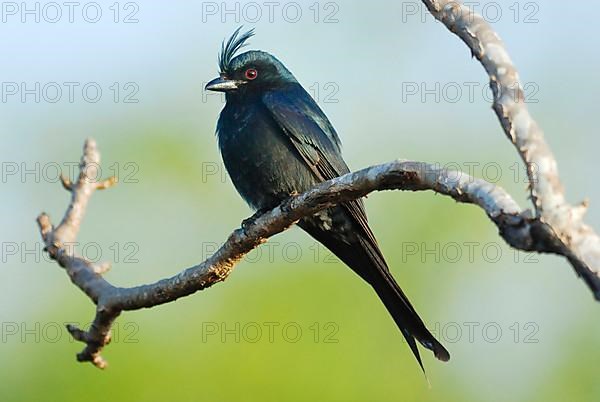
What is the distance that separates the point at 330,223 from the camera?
5.21 m

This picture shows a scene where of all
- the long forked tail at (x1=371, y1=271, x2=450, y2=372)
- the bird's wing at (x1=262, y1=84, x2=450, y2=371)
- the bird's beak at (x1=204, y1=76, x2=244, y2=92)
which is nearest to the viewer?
the long forked tail at (x1=371, y1=271, x2=450, y2=372)

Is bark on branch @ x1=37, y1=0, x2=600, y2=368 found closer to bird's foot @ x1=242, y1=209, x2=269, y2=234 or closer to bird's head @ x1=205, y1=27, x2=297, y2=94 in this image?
bird's foot @ x1=242, y1=209, x2=269, y2=234

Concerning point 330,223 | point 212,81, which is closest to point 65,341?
point 212,81

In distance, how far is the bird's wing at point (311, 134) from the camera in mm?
5367

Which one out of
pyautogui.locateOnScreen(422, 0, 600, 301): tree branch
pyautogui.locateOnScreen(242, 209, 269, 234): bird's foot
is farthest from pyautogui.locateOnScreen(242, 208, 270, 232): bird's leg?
pyautogui.locateOnScreen(422, 0, 600, 301): tree branch

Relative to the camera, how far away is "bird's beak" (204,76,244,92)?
5.81 m

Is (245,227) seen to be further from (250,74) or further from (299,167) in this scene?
(250,74)

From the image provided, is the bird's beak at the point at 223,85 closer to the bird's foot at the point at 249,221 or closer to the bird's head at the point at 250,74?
the bird's head at the point at 250,74

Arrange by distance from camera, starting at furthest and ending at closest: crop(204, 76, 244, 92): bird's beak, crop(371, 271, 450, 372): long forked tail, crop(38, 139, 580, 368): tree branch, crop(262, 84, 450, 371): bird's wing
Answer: crop(204, 76, 244, 92): bird's beak < crop(262, 84, 450, 371): bird's wing < crop(371, 271, 450, 372): long forked tail < crop(38, 139, 580, 368): tree branch

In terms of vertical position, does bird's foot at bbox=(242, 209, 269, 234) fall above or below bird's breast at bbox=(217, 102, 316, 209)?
below

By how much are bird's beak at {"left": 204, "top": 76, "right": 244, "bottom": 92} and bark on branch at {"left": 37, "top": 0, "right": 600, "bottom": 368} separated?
3.24ft

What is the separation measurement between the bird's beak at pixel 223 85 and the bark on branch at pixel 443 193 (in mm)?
988

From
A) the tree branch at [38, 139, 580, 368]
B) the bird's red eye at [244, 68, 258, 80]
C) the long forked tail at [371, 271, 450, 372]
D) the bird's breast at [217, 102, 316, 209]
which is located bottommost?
the long forked tail at [371, 271, 450, 372]

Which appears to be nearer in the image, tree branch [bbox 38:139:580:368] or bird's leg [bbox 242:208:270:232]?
tree branch [bbox 38:139:580:368]
